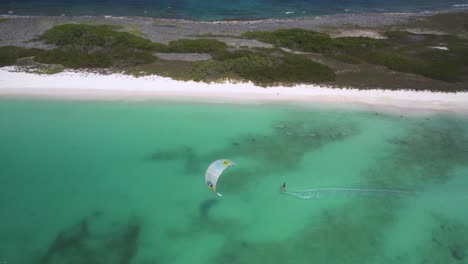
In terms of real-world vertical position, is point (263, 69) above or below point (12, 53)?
below

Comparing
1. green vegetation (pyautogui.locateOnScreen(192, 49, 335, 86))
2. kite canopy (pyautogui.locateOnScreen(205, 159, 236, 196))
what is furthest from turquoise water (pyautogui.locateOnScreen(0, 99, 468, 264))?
green vegetation (pyautogui.locateOnScreen(192, 49, 335, 86))

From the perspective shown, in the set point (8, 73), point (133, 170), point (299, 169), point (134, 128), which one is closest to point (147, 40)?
point (8, 73)

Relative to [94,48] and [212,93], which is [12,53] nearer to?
[94,48]

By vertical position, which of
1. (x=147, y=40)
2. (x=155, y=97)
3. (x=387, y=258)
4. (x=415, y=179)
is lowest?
(x=387, y=258)

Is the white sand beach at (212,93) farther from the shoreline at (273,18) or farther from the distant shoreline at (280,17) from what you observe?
the distant shoreline at (280,17)

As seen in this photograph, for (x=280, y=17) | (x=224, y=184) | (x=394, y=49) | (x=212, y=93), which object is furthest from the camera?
(x=280, y=17)

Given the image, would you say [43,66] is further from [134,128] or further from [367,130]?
[367,130]

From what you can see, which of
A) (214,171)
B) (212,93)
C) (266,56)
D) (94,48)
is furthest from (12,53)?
(214,171)
